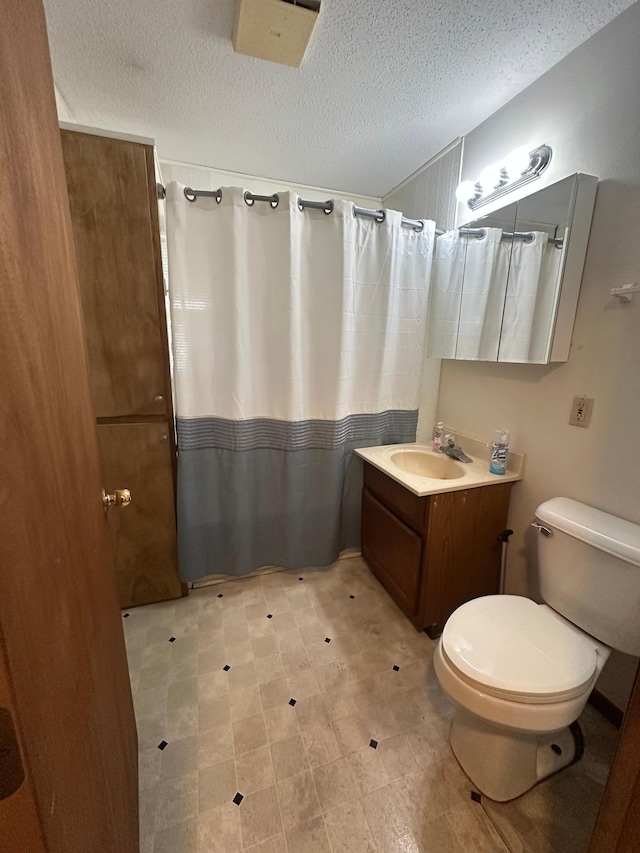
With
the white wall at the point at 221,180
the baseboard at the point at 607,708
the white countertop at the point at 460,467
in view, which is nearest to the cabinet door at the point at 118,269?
the white wall at the point at 221,180

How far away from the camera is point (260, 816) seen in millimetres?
1018

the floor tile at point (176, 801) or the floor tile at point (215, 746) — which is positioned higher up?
the floor tile at point (215, 746)

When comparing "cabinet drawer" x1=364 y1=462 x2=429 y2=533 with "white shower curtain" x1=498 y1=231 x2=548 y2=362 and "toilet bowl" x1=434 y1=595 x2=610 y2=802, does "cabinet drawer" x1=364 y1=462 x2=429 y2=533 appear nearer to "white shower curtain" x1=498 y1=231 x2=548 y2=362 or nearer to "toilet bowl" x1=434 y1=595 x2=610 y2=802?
"toilet bowl" x1=434 y1=595 x2=610 y2=802

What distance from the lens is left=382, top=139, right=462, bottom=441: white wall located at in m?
1.87

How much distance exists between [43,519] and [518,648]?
1272 millimetres

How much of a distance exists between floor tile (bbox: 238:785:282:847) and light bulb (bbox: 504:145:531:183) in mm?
2472

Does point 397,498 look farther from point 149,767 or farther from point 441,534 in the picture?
point 149,767

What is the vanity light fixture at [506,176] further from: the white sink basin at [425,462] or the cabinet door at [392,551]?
the cabinet door at [392,551]

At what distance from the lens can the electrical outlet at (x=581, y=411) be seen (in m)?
1.31

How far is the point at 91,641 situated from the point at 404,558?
134 centimetres

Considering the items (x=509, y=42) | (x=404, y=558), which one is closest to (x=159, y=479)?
(x=404, y=558)

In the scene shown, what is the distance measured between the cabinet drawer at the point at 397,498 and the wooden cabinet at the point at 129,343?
1042mm

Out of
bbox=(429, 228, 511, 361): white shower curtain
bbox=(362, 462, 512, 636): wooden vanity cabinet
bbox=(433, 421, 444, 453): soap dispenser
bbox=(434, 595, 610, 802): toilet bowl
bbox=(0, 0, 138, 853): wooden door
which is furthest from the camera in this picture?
bbox=(433, 421, 444, 453): soap dispenser

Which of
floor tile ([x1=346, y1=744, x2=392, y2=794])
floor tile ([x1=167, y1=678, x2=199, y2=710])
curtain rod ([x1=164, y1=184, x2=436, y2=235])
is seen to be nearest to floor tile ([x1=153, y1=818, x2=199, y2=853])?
floor tile ([x1=167, y1=678, x2=199, y2=710])
